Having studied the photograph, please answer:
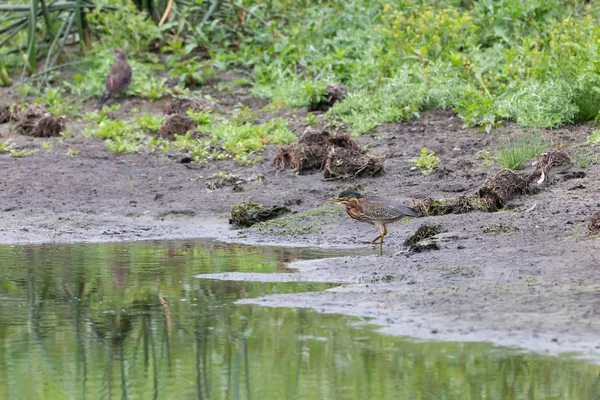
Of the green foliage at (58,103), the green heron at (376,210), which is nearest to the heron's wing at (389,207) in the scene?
the green heron at (376,210)

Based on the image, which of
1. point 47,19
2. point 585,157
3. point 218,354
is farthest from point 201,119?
Result: point 218,354

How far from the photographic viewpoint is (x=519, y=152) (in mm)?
10570

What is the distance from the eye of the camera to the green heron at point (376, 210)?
8727 millimetres

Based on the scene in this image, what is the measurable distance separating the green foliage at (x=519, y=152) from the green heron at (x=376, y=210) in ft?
6.59

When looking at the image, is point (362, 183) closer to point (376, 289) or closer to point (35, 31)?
point (376, 289)

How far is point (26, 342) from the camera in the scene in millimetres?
5844

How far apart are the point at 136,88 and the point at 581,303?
9895 mm

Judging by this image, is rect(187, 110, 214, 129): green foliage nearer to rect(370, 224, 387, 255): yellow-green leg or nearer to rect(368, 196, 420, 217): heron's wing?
rect(370, 224, 387, 255): yellow-green leg

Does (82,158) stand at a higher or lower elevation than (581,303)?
higher

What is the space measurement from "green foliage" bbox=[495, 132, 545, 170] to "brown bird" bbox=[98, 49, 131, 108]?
5.75 meters

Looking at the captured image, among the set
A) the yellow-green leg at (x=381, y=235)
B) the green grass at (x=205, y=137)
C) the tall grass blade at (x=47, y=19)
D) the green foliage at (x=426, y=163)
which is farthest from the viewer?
the tall grass blade at (x=47, y=19)

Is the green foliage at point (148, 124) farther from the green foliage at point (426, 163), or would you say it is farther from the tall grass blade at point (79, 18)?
the green foliage at point (426, 163)

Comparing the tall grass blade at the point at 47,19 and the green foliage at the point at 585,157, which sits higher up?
the tall grass blade at the point at 47,19

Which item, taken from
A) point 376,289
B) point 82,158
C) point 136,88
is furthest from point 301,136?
point 376,289
